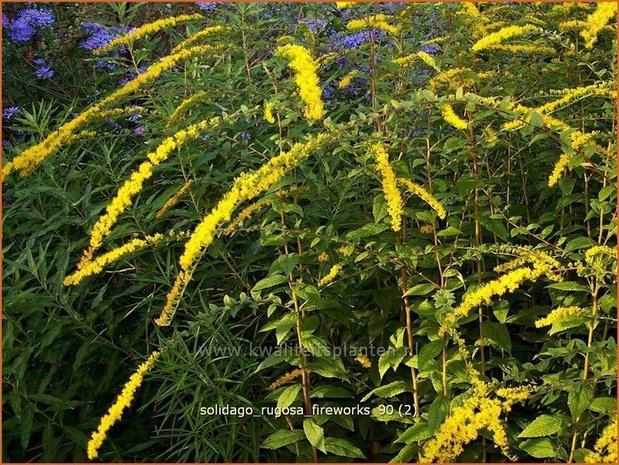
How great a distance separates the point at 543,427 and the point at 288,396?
0.75 m

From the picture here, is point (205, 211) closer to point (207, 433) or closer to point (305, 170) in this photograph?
point (305, 170)

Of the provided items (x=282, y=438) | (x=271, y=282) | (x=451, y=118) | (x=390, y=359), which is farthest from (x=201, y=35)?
(x=282, y=438)

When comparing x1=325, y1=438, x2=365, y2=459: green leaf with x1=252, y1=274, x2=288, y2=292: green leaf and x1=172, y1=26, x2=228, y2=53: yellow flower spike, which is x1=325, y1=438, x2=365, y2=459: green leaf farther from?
x1=172, y1=26, x2=228, y2=53: yellow flower spike

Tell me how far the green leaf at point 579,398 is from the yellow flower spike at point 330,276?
729 millimetres

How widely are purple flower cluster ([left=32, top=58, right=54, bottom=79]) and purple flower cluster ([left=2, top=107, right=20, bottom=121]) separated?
27cm

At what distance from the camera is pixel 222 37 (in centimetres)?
272

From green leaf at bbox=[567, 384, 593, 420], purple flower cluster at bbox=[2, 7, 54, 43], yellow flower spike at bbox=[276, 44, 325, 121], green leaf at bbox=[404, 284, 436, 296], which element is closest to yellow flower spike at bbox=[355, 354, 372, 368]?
green leaf at bbox=[404, 284, 436, 296]

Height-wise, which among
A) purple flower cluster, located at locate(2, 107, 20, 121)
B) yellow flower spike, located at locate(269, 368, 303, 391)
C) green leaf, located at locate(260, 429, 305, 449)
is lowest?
green leaf, located at locate(260, 429, 305, 449)

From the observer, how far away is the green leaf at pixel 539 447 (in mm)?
2002

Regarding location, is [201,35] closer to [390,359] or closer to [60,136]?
[60,136]

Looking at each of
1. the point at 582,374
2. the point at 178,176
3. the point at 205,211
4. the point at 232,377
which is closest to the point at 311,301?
the point at 232,377

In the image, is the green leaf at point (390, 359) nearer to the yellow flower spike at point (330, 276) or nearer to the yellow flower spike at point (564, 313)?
the yellow flower spike at point (330, 276)

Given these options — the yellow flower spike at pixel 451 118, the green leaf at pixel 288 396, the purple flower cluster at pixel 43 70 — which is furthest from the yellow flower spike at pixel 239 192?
the purple flower cluster at pixel 43 70

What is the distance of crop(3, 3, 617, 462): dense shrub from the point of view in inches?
76.1
